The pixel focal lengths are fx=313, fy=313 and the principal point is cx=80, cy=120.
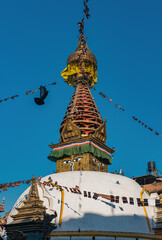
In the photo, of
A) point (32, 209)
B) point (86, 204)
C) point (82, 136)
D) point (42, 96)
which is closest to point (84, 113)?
point (82, 136)

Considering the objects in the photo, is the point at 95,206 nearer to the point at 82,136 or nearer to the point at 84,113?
the point at 82,136

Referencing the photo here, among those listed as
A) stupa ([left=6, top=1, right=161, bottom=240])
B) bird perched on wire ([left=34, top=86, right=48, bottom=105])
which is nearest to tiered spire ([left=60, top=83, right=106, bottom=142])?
stupa ([left=6, top=1, right=161, bottom=240])

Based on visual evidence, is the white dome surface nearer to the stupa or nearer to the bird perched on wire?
the stupa

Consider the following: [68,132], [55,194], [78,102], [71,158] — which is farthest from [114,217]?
[78,102]

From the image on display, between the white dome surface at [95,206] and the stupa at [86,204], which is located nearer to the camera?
the stupa at [86,204]

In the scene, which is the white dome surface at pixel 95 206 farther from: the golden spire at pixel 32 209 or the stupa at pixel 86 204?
the golden spire at pixel 32 209

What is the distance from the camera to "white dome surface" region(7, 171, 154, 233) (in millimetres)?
19453

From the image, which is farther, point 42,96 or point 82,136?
point 82,136

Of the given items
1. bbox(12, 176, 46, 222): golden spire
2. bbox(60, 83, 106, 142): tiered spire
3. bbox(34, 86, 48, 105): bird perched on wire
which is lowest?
bbox(12, 176, 46, 222): golden spire

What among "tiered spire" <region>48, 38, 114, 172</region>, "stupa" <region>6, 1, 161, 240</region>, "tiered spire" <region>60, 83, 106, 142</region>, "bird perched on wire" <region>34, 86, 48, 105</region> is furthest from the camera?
"tiered spire" <region>60, 83, 106, 142</region>

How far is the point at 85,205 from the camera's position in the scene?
20.2m

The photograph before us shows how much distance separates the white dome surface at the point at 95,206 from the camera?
19453 millimetres

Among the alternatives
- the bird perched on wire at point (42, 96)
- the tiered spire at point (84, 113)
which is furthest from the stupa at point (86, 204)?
the bird perched on wire at point (42, 96)

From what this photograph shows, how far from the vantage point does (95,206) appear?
66.4 feet
